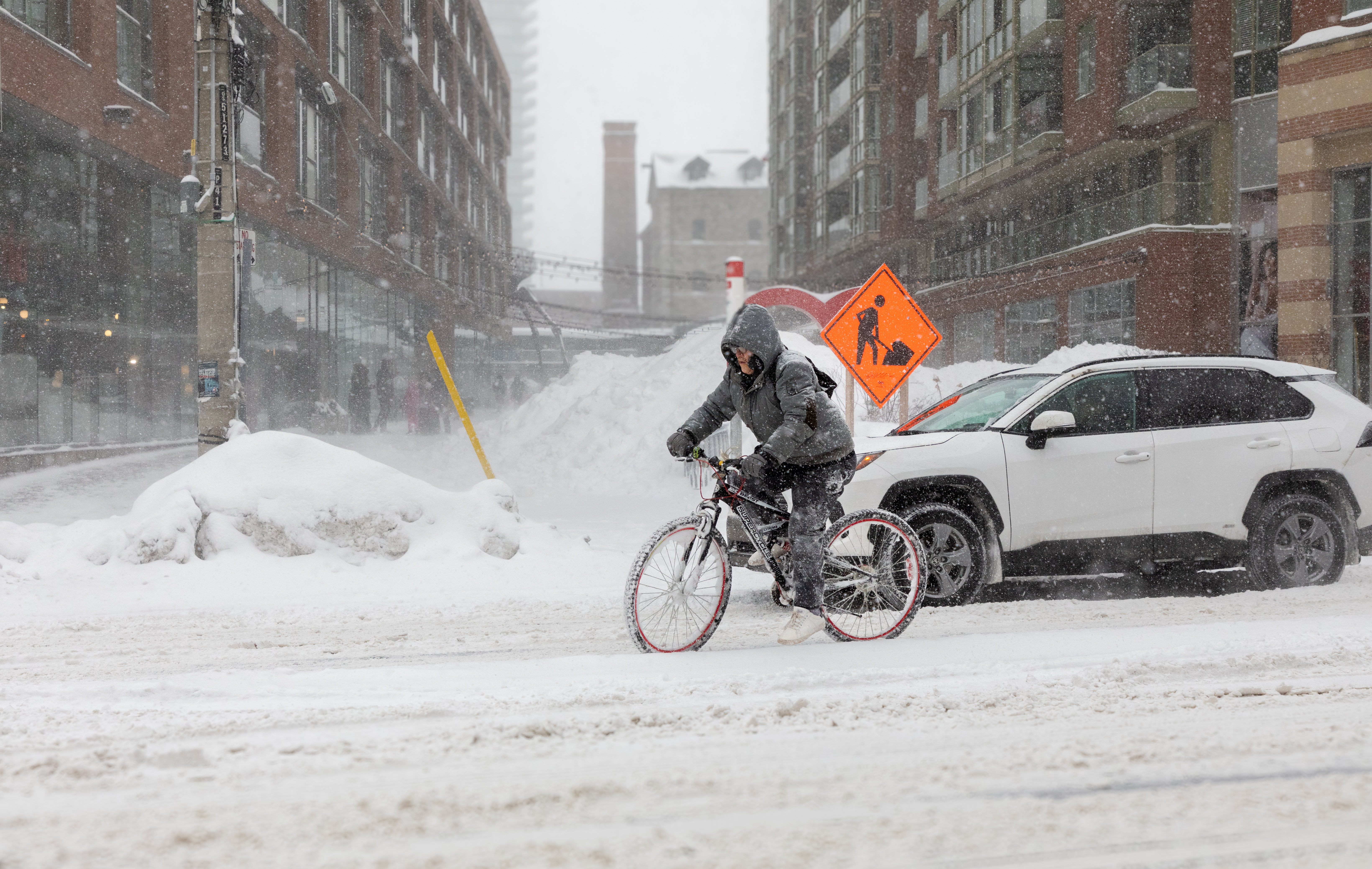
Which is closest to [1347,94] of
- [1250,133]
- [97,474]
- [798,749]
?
[1250,133]

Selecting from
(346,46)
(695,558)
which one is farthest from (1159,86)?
(695,558)

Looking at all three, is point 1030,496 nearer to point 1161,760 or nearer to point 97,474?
point 1161,760

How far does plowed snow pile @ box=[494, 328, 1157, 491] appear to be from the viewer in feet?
52.3

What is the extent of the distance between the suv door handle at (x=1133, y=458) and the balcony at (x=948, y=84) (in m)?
30.2

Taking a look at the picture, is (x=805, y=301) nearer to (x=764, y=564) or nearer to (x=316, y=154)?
(x=764, y=564)

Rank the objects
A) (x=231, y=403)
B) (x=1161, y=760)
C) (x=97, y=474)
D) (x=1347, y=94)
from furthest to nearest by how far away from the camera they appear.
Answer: (x=1347, y=94)
(x=97, y=474)
(x=231, y=403)
(x=1161, y=760)

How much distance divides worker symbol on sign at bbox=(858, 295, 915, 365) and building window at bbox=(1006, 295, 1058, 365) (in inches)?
833

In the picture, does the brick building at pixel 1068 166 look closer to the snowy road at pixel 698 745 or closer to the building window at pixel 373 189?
the building window at pixel 373 189

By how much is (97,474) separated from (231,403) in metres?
5.85

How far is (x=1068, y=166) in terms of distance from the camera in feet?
92.2

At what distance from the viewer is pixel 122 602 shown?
6578 millimetres

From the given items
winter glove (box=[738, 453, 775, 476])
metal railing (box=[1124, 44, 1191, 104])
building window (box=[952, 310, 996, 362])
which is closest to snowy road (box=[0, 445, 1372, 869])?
winter glove (box=[738, 453, 775, 476])

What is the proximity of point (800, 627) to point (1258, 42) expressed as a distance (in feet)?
82.8

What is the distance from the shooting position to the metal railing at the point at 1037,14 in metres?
27.8
